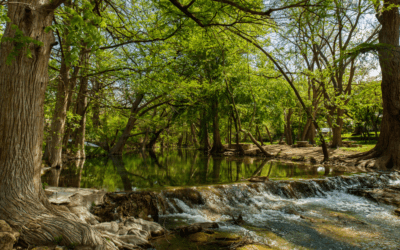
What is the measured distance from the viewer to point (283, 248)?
464 cm

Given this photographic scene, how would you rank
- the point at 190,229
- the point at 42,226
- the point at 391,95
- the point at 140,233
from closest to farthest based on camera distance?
1. the point at 42,226
2. the point at 140,233
3. the point at 190,229
4. the point at 391,95

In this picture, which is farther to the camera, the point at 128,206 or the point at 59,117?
the point at 59,117

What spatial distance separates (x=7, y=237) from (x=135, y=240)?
1.97m

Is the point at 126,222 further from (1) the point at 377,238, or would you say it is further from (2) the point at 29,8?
(1) the point at 377,238

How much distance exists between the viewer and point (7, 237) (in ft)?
9.94

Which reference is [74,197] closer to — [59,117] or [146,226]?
[146,226]

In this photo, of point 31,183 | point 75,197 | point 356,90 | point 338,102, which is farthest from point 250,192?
point 356,90

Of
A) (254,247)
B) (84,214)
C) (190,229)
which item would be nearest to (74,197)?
(84,214)

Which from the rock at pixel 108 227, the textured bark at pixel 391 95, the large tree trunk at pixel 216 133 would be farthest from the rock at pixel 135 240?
the large tree trunk at pixel 216 133

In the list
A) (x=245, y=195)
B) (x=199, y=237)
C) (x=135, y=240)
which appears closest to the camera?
(x=135, y=240)

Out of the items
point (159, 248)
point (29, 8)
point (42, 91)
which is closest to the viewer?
point (29, 8)

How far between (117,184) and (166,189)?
264cm

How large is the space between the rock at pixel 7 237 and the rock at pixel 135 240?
163cm

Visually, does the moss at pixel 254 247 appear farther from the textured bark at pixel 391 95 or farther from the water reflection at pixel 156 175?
the textured bark at pixel 391 95
